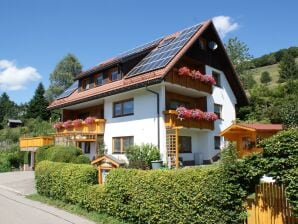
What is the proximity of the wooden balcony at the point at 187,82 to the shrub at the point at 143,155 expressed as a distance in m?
4.42

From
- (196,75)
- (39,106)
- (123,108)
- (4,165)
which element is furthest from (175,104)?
(39,106)

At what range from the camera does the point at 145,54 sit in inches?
1064

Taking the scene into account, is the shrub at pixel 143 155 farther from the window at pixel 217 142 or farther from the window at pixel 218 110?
the window at pixel 218 110

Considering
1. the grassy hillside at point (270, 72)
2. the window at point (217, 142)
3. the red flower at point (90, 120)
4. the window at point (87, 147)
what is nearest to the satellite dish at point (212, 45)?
the window at point (217, 142)

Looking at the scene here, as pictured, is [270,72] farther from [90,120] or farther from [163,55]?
[90,120]

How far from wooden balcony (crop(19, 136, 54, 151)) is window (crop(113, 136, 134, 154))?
667 cm

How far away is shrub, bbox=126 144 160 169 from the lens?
21.0m

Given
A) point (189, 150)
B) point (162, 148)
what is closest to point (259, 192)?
point (162, 148)

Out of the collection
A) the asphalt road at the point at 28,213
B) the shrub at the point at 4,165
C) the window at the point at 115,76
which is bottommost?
the asphalt road at the point at 28,213

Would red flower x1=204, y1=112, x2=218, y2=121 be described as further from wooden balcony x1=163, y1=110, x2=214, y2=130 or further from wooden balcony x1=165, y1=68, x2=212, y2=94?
wooden balcony x1=165, y1=68, x2=212, y2=94

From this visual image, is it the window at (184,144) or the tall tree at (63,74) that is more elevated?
the tall tree at (63,74)

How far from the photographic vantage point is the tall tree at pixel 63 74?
63.1 metres

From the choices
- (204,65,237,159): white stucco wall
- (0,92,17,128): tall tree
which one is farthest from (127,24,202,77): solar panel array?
(0,92,17,128): tall tree

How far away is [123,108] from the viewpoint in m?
25.6
